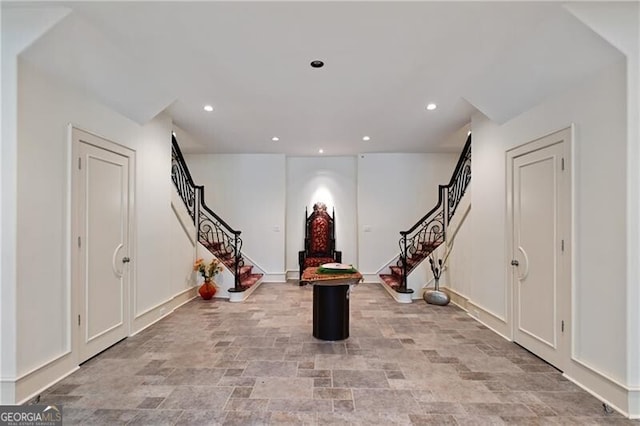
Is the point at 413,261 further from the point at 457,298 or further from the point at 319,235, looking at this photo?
the point at 319,235

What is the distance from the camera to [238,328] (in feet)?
14.2

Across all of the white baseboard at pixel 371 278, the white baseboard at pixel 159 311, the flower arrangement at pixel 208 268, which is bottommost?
the white baseboard at pixel 371 278

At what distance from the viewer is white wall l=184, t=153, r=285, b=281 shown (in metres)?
7.73

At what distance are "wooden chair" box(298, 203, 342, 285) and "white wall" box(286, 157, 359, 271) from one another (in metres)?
0.28

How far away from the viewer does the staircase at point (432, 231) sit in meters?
5.78

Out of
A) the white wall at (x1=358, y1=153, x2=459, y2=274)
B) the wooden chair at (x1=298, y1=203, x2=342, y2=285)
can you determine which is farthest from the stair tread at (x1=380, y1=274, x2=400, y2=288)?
the wooden chair at (x1=298, y1=203, x2=342, y2=285)

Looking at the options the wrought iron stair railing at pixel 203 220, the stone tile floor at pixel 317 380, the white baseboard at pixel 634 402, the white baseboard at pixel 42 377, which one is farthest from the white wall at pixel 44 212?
the white baseboard at pixel 634 402

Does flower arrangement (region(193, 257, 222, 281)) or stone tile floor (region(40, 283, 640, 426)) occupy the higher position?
flower arrangement (region(193, 257, 222, 281))

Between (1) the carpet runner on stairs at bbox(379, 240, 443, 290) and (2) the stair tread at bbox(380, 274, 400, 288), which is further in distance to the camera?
(2) the stair tread at bbox(380, 274, 400, 288)

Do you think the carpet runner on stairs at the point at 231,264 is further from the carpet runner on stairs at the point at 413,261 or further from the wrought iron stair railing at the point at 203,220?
the carpet runner on stairs at the point at 413,261

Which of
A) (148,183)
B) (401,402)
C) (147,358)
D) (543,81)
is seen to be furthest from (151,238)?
(543,81)

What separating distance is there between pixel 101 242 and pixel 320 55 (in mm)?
3146

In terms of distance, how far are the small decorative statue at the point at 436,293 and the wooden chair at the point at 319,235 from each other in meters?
2.25

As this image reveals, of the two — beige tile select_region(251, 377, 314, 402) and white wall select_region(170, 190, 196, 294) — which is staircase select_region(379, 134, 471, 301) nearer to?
beige tile select_region(251, 377, 314, 402)
